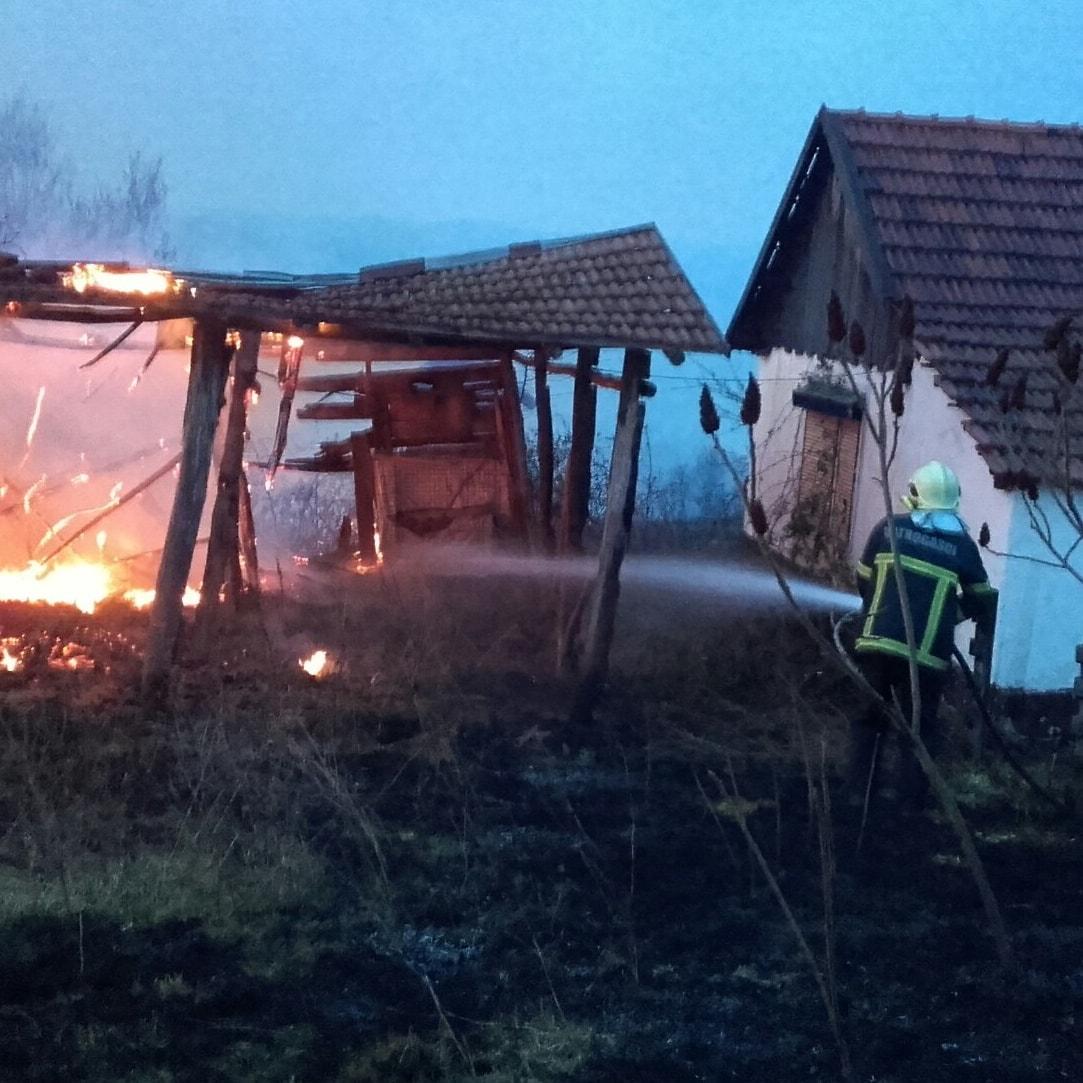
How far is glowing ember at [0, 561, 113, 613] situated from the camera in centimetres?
1241

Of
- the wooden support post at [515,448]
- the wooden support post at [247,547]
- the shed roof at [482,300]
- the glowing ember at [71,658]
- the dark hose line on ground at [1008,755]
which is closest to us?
the dark hose line on ground at [1008,755]

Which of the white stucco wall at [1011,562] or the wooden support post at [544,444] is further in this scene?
the wooden support post at [544,444]

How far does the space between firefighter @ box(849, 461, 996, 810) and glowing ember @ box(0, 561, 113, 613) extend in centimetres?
738

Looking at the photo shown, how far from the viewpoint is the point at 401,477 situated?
13.6 metres

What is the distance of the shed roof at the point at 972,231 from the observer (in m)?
11.5

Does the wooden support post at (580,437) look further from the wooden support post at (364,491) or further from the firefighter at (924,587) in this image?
the firefighter at (924,587)

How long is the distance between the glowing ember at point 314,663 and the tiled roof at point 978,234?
17.2ft

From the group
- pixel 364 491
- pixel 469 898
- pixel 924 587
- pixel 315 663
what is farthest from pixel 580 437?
pixel 469 898

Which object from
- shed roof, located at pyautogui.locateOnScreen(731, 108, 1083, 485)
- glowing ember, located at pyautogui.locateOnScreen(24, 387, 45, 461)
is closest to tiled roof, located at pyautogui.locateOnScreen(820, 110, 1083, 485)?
shed roof, located at pyautogui.locateOnScreen(731, 108, 1083, 485)

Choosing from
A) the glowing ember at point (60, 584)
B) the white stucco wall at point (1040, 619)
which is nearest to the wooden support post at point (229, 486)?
the glowing ember at point (60, 584)

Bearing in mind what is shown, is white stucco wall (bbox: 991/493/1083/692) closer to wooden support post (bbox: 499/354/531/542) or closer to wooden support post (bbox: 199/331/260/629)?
wooden support post (bbox: 499/354/531/542)

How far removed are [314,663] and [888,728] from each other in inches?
183

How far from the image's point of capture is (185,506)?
9344 millimetres

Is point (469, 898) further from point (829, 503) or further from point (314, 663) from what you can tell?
point (829, 503)
